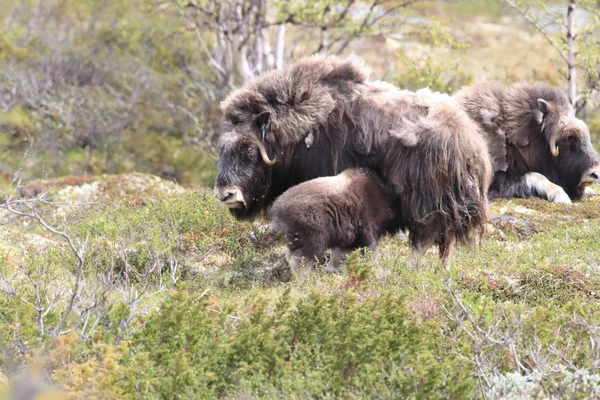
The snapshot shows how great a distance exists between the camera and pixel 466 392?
3391 millimetres

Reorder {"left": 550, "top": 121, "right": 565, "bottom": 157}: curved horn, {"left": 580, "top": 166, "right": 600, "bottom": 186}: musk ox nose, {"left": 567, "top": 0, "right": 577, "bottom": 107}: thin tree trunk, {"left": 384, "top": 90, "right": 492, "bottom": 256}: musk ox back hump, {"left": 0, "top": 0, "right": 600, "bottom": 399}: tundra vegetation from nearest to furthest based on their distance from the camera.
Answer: {"left": 0, "top": 0, "right": 600, "bottom": 399}: tundra vegetation < {"left": 384, "top": 90, "right": 492, "bottom": 256}: musk ox back hump < {"left": 550, "top": 121, "right": 565, "bottom": 157}: curved horn < {"left": 580, "top": 166, "right": 600, "bottom": 186}: musk ox nose < {"left": 567, "top": 0, "right": 577, "bottom": 107}: thin tree trunk

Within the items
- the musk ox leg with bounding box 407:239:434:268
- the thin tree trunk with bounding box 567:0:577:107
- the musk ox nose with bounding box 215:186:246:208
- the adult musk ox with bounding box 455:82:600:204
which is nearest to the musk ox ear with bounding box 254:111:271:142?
the musk ox nose with bounding box 215:186:246:208

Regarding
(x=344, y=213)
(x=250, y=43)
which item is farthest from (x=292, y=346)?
(x=250, y=43)

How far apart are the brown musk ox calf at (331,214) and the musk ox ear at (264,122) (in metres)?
0.51

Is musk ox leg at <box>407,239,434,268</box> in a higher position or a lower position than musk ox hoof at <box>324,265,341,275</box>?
higher

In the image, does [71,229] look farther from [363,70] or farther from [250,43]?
[250,43]

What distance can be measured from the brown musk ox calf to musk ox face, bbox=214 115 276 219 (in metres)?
0.43

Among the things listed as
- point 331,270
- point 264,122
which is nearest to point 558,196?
point 331,270

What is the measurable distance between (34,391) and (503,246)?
16.9 ft

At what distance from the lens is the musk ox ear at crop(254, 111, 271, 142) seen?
556cm

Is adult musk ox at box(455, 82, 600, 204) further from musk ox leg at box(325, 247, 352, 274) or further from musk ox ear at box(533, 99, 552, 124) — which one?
musk ox leg at box(325, 247, 352, 274)

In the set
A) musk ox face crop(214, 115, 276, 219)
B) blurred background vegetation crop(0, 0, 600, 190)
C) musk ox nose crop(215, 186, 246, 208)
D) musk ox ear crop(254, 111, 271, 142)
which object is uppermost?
musk ox ear crop(254, 111, 271, 142)

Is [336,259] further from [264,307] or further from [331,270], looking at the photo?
[264,307]

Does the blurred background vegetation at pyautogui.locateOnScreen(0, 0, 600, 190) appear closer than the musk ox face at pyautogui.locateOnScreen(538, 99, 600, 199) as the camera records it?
No
